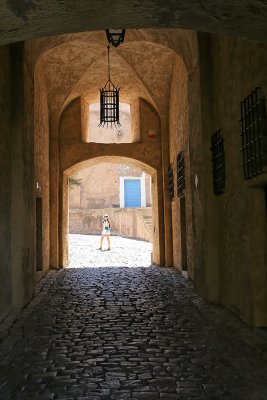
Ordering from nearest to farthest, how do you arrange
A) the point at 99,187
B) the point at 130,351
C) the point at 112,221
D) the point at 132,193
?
the point at 130,351
the point at 112,221
the point at 99,187
the point at 132,193

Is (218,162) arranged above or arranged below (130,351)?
above

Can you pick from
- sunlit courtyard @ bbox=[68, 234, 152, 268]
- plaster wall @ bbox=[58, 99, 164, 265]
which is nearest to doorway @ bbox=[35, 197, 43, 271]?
plaster wall @ bbox=[58, 99, 164, 265]

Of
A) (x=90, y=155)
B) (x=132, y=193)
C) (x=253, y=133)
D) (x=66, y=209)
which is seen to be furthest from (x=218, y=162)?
(x=132, y=193)

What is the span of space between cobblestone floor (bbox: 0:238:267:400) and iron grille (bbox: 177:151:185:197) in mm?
3210

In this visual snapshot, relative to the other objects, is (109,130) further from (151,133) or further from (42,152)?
(42,152)

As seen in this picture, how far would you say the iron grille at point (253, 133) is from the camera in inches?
188

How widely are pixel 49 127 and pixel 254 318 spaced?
30.4 ft

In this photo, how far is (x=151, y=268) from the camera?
12.4 m

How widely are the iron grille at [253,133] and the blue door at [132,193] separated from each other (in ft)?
95.1

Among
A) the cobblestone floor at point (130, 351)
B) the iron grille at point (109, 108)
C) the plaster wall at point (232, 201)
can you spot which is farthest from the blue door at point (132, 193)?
the plaster wall at point (232, 201)

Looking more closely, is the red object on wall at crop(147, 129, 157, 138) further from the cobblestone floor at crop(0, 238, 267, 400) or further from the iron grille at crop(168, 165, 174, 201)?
the cobblestone floor at crop(0, 238, 267, 400)

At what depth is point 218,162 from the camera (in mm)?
6910

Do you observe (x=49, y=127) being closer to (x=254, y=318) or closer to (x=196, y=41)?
(x=196, y=41)

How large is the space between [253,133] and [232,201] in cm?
144
